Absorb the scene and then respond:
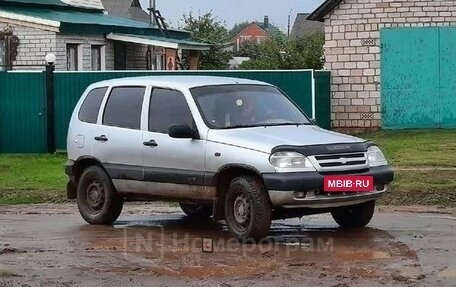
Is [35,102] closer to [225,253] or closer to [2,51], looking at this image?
[2,51]

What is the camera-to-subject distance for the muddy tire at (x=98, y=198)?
11.8 meters

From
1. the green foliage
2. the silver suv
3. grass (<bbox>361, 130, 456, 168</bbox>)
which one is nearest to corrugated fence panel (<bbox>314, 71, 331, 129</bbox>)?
grass (<bbox>361, 130, 456, 168</bbox>)

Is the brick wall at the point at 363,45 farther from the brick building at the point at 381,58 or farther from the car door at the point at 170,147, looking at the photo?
the car door at the point at 170,147

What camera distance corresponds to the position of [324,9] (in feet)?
80.1

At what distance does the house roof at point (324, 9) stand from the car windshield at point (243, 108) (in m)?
13.0

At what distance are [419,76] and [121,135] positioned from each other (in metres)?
13.7

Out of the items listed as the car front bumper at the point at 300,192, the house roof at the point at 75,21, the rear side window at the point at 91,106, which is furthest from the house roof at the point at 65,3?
the car front bumper at the point at 300,192

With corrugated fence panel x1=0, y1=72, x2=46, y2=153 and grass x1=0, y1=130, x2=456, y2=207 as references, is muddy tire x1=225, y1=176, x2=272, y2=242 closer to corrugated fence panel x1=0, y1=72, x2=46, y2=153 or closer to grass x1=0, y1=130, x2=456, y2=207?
grass x1=0, y1=130, x2=456, y2=207

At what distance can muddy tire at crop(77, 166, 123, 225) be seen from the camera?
38.7ft

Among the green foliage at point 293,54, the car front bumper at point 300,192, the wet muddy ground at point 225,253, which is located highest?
the green foliage at point 293,54

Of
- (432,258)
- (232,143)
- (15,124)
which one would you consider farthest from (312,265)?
(15,124)

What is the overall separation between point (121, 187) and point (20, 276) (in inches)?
118

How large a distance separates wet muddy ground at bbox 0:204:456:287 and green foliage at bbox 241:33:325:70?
22952mm

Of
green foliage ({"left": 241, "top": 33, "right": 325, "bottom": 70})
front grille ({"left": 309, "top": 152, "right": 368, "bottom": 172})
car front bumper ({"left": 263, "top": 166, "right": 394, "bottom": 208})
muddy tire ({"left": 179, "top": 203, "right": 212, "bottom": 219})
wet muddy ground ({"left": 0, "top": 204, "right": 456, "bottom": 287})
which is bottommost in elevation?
wet muddy ground ({"left": 0, "top": 204, "right": 456, "bottom": 287})
